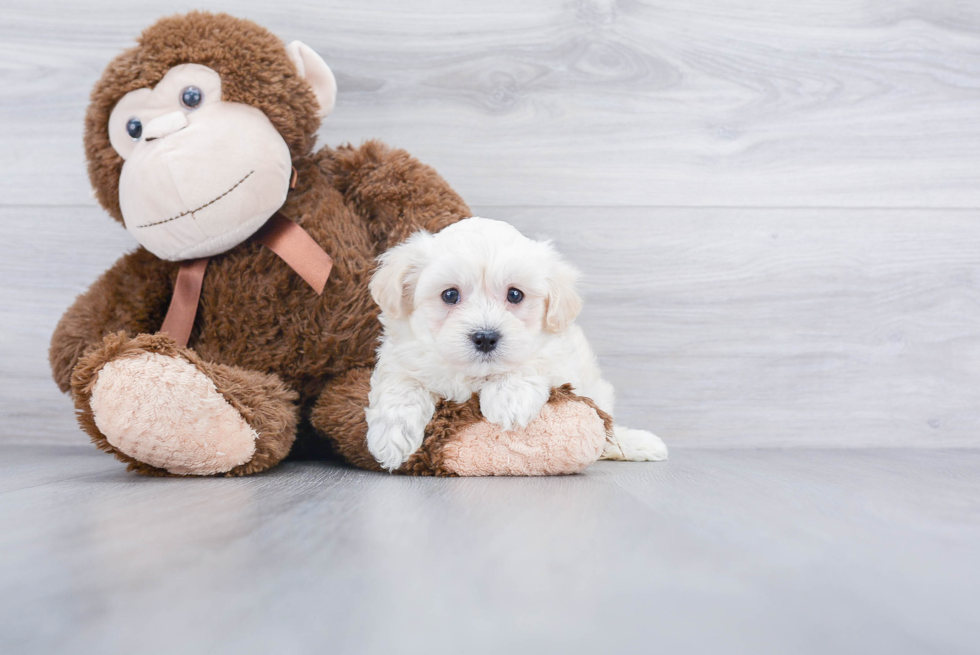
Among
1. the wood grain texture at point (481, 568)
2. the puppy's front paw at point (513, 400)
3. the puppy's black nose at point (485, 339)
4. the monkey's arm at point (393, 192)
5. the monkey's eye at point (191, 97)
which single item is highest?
the monkey's eye at point (191, 97)

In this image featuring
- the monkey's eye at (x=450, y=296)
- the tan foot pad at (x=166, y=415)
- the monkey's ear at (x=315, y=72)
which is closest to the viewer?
the tan foot pad at (x=166, y=415)

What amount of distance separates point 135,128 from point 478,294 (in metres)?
0.61

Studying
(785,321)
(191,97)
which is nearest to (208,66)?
(191,97)

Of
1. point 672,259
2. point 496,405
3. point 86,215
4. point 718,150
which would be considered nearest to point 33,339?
point 86,215

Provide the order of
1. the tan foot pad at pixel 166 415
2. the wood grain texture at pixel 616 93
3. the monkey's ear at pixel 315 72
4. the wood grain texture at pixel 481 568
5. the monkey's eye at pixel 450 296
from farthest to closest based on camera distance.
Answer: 1. the wood grain texture at pixel 616 93
2. the monkey's ear at pixel 315 72
3. the monkey's eye at pixel 450 296
4. the tan foot pad at pixel 166 415
5. the wood grain texture at pixel 481 568

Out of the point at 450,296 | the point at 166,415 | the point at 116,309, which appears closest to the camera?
the point at 166,415

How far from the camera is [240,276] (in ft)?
3.56

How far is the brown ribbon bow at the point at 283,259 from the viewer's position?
3.52ft

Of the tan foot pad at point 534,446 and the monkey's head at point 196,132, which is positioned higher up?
the monkey's head at point 196,132

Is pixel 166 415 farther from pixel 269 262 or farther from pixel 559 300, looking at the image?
pixel 559 300

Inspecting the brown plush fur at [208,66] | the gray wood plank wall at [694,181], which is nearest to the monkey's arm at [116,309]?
the brown plush fur at [208,66]

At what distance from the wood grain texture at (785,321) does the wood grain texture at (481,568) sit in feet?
1.78

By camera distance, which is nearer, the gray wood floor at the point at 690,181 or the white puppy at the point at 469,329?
the white puppy at the point at 469,329

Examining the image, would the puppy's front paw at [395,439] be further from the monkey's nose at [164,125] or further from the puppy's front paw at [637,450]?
the monkey's nose at [164,125]
